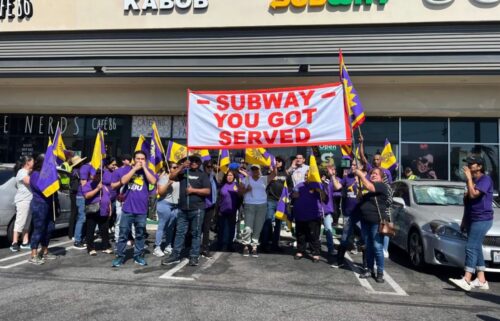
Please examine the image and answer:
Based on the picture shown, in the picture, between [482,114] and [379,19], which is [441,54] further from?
[482,114]

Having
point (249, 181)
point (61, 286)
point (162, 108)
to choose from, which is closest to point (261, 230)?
point (249, 181)

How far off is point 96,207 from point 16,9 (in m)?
10.0

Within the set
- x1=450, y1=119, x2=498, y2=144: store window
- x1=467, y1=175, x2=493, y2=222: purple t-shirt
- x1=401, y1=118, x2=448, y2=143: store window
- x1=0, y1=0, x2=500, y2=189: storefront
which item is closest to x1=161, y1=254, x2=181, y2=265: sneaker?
x1=467, y1=175, x2=493, y2=222: purple t-shirt

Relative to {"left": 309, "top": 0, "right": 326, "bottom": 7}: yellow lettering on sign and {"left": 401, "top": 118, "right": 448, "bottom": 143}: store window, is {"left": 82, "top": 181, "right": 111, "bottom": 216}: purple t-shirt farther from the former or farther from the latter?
{"left": 401, "top": 118, "right": 448, "bottom": 143}: store window

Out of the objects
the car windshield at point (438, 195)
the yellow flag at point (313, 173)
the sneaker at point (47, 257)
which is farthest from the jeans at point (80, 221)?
the car windshield at point (438, 195)

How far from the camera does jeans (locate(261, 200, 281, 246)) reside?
770 centimetres

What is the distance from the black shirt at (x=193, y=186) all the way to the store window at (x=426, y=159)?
28.4 feet

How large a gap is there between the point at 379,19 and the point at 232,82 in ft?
15.9

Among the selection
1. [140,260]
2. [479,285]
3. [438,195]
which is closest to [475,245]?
[479,285]

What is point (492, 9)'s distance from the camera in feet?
36.3

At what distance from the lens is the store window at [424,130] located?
12641mm

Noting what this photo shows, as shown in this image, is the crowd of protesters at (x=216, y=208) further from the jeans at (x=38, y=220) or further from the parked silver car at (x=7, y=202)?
the parked silver car at (x=7, y=202)

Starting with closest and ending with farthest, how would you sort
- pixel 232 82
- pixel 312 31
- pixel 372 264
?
pixel 372 264 < pixel 312 31 < pixel 232 82

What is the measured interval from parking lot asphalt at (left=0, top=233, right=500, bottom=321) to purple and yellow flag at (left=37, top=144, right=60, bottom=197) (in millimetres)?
1209
